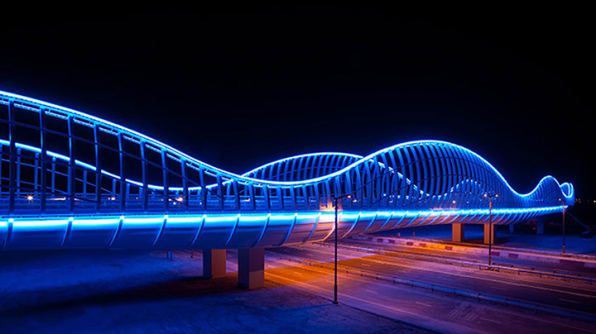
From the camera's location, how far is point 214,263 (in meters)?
35.8

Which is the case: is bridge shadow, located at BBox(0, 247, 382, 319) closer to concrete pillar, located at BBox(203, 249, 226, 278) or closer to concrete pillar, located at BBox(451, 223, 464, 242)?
concrete pillar, located at BBox(203, 249, 226, 278)

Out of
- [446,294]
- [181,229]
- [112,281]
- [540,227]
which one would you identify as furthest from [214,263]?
[540,227]

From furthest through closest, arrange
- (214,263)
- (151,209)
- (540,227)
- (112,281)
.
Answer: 1. (540,227)
2. (214,263)
3. (112,281)
4. (151,209)

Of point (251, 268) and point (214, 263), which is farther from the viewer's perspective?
point (214, 263)

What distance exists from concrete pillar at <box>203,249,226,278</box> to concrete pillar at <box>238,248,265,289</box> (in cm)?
416

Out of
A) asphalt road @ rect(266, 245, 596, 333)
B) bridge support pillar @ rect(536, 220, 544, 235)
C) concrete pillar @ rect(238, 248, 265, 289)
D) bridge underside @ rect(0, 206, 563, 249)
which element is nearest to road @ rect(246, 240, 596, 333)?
asphalt road @ rect(266, 245, 596, 333)

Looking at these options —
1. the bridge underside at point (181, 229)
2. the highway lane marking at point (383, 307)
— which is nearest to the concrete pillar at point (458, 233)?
the bridge underside at point (181, 229)

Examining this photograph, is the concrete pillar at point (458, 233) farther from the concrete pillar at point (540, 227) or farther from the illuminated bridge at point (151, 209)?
the concrete pillar at point (540, 227)

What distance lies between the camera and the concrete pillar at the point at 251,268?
3182cm

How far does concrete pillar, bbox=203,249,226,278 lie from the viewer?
35.7 meters

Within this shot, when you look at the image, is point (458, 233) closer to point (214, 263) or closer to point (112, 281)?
point (214, 263)

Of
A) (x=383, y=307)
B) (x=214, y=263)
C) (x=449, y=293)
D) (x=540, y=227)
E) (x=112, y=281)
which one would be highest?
(x=214, y=263)

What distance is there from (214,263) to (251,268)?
5329 mm

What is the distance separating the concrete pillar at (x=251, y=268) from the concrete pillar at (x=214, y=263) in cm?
416
